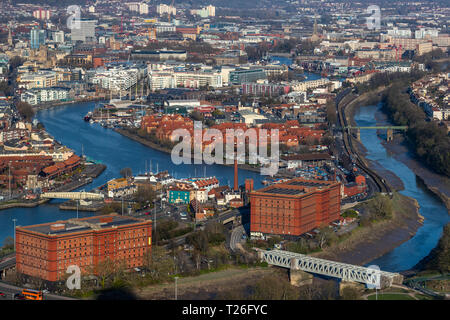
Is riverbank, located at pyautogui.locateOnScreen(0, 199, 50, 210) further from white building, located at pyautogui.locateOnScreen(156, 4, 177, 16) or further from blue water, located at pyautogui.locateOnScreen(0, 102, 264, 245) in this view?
white building, located at pyautogui.locateOnScreen(156, 4, 177, 16)

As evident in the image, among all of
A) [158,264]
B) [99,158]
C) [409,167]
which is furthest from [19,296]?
[409,167]

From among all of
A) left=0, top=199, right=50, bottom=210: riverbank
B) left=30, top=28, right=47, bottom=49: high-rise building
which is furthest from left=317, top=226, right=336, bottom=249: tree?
left=30, top=28, right=47, bottom=49: high-rise building

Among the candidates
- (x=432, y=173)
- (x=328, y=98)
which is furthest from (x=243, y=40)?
(x=432, y=173)

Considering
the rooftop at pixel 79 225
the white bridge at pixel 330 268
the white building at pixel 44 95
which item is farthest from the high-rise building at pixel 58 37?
the white bridge at pixel 330 268

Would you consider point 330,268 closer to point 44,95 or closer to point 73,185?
point 73,185

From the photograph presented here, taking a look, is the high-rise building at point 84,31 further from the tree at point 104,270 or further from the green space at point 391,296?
the green space at point 391,296
